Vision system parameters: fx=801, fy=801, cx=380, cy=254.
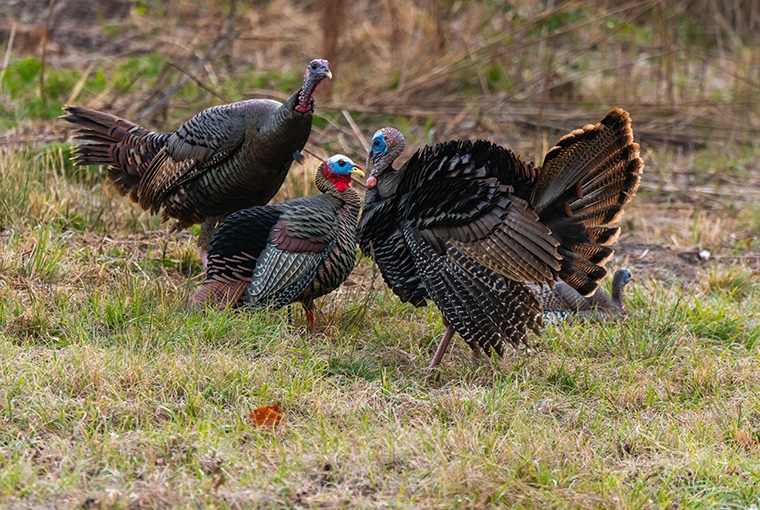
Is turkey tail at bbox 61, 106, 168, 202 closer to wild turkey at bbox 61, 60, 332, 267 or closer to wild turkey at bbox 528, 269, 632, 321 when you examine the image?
wild turkey at bbox 61, 60, 332, 267

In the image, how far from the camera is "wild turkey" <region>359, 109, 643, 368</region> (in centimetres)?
380

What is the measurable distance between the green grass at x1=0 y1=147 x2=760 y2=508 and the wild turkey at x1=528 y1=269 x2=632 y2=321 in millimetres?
132

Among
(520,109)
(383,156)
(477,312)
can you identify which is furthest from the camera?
(520,109)

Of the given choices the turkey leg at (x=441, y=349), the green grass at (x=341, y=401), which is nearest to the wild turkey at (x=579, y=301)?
the green grass at (x=341, y=401)

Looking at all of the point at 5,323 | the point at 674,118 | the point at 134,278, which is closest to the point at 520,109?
the point at 674,118

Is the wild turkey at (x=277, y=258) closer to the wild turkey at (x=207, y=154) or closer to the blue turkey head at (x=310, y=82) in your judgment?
the wild turkey at (x=207, y=154)

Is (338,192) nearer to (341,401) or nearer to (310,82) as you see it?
(310,82)

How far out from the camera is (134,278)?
4.38 meters

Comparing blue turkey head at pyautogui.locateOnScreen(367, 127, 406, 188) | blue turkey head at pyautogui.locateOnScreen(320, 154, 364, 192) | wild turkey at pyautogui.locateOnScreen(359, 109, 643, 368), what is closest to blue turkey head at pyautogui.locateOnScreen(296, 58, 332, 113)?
blue turkey head at pyautogui.locateOnScreen(320, 154, 364, 192)

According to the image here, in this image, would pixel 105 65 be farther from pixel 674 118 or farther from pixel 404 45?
pixel 674 118

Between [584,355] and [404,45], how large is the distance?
645cm

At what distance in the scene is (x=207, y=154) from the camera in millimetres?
4727

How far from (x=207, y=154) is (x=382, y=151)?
1.14 m

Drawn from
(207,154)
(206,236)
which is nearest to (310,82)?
(207,154)
